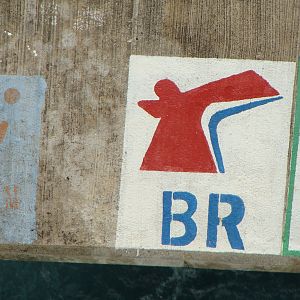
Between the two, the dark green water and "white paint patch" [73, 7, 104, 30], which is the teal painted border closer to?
the dark green water

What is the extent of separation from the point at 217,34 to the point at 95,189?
3811 millimetres

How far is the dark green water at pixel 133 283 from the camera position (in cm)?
1192

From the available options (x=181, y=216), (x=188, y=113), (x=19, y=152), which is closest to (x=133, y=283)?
(x=181, y=216)

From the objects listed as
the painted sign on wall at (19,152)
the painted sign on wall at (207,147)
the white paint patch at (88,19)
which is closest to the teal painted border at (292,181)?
the painted sign on wall at (207,147)

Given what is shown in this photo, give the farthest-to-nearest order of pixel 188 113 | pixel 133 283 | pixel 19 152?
pixel 133 283, pixel 19 152, pixel 188 113

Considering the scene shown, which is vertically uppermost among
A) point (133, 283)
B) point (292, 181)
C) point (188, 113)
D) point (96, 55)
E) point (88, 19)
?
point (88, 19)

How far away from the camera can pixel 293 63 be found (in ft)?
32.4

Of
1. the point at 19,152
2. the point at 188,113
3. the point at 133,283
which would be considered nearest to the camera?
the point at 188,113

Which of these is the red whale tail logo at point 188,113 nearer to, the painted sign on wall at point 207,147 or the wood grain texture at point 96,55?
the painted sign on wall at point 207,147

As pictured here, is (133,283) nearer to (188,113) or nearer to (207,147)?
(207,147)

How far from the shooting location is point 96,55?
392 inches

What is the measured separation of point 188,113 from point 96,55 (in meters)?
2.10

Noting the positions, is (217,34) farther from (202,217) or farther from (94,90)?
(202,217)

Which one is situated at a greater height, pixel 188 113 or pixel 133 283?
pixel 188 113
